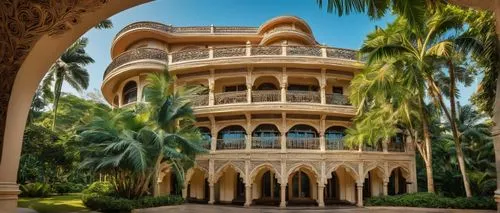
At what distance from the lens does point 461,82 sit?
20781 millimetres

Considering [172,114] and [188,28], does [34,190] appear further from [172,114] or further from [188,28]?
[188,28]

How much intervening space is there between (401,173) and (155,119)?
667 inches

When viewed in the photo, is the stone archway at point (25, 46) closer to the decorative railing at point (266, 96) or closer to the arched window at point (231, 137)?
the arched window at point (231, 137)

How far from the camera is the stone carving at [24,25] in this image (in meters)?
2.86

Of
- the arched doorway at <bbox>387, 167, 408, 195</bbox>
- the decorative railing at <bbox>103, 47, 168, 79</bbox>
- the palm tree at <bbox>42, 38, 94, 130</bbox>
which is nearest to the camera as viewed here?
the decorative railing at <bbox>103, 47, 168, 79</bbox>

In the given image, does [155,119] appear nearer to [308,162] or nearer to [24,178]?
[308,162]

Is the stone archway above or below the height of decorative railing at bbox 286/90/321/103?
below

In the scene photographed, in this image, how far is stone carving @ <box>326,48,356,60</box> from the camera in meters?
22.8

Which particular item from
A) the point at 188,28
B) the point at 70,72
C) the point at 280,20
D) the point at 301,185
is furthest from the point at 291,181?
the point at 70,72

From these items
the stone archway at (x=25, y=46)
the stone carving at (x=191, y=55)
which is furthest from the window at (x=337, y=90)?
the stone archway at (x=25, y=46)

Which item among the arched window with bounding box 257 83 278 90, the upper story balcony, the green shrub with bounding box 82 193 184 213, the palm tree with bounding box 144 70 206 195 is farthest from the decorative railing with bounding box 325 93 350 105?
the green shrub with bounding box 82 193 184 213

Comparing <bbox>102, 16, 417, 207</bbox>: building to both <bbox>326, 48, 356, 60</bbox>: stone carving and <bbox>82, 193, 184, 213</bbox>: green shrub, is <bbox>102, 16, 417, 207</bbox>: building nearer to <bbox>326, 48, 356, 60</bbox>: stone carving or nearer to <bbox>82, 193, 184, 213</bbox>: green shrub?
<bbox>326, 48, 356, 60</bbox>: stone carving

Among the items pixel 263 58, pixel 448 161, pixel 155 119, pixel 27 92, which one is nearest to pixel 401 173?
pixel 448 161

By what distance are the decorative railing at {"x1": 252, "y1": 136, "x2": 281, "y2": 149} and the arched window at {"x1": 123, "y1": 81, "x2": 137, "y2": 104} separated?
897 centimetres
